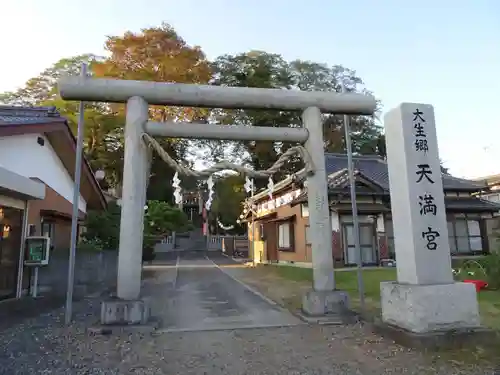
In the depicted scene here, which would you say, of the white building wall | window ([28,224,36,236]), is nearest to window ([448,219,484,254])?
the white building wall

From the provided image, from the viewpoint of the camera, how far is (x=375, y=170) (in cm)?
2272

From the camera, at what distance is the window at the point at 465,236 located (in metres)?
19.1

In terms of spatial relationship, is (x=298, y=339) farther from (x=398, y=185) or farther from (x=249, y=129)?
(x=249, y=129)

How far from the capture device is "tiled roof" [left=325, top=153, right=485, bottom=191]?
19984mm

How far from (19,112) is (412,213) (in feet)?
39.9

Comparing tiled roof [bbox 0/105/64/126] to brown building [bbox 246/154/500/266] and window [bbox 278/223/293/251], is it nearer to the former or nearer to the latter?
brown building [bbox 246/154/500/266]

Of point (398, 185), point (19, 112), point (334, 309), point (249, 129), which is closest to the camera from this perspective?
point (398, 185)

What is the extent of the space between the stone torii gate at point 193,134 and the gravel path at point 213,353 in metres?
0.84

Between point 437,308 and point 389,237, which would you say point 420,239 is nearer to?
point 437,308

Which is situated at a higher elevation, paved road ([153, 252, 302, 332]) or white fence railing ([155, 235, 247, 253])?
white fence railing ([155, 235, 247, 253])

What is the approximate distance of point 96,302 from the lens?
979 centimetres

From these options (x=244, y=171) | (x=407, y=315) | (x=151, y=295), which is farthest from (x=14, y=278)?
(x=407, y=315)

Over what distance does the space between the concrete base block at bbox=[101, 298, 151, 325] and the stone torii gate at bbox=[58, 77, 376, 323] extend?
17 millimetres

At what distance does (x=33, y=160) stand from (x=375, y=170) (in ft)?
59.5
